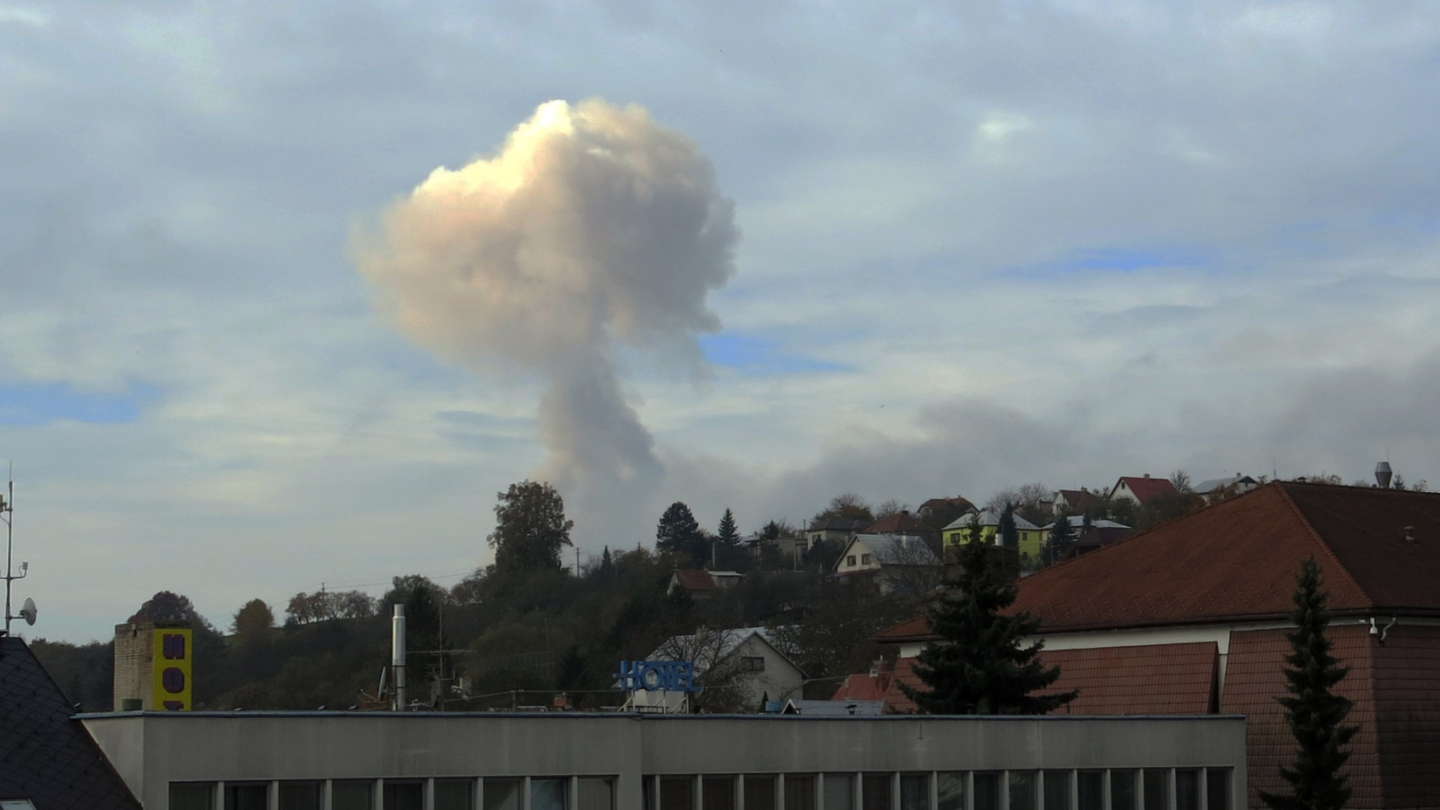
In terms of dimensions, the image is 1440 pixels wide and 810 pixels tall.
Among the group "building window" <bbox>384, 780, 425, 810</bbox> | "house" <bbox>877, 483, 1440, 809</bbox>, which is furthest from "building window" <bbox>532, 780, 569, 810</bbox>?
"house" <bbox>877, 483, 1440, 809</bbox>

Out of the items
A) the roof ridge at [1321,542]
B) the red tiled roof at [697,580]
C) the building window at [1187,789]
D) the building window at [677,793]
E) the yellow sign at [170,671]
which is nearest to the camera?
the building window at [677,793]

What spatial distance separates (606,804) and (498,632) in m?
97.7

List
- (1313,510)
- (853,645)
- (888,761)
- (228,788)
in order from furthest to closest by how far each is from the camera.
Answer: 1. (853,645)
2. (1313,510)
3. (888,761)
4. (228,788)

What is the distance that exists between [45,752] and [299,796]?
387cm

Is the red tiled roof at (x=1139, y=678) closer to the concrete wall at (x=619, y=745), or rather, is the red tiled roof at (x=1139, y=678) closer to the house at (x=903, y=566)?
the concrete wall at (x=619, y=745)

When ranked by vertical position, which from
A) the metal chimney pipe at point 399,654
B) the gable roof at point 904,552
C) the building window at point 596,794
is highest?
the gable roof at point 904,552

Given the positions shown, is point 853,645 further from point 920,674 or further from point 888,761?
point 888,761

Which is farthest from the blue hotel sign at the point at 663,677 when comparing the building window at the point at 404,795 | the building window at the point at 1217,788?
the building window at the point at 404,795

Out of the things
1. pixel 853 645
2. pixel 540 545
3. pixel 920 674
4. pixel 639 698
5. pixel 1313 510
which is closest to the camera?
pixel 920 674

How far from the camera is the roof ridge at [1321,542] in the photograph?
144 feet

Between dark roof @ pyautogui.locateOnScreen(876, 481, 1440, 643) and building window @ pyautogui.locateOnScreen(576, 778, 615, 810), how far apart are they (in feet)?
78.4

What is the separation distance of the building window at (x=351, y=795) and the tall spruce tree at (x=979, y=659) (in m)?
20.8

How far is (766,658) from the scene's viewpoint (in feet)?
376

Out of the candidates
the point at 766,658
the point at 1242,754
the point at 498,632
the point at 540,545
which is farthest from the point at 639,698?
the point at 540,545
